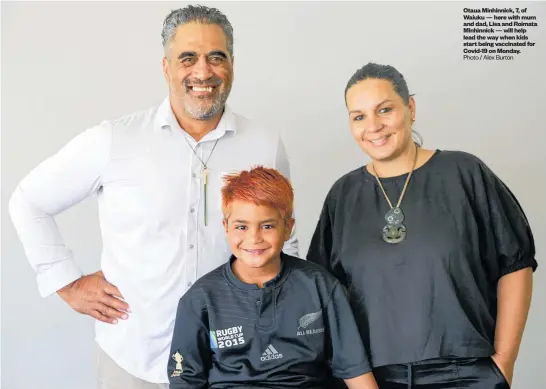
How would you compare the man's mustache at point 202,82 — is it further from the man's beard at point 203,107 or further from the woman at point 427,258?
the woman at point 427,258

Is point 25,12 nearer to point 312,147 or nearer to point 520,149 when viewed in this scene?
point 312,147

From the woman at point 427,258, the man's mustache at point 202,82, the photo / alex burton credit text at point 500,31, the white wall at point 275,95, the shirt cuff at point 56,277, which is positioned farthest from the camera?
the photo / alex burton credit text at point 500,31

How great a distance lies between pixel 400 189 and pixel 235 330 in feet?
1.81

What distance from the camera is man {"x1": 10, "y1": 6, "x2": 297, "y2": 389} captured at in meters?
1.59

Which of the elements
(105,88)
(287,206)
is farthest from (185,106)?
(105,88)

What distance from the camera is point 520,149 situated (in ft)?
7.66

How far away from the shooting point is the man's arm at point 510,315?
1481mm

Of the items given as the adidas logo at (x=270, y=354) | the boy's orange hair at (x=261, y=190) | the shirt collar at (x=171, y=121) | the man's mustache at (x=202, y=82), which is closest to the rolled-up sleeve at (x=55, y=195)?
the shirt collar at (x=171, y=121)

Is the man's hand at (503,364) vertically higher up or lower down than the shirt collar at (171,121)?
lower down

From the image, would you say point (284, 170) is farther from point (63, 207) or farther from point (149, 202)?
point (63, 207)

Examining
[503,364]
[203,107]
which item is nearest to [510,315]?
[503,364]

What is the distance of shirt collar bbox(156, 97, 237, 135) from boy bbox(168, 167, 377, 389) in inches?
8.7

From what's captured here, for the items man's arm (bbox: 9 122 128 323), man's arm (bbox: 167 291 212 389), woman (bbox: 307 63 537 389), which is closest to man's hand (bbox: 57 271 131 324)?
man's arm (bbox: 9 122 128 323)

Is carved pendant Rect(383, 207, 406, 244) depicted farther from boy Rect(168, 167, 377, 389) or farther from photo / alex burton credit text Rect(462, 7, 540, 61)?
photo / alex burton credit text Rect(462, 7, 540, 61)
